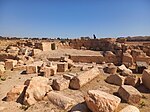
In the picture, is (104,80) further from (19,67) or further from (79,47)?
(79,47)

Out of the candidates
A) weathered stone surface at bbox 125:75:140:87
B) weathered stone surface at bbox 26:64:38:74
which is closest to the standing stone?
weathered stone surface at bbox 26:64:38:74

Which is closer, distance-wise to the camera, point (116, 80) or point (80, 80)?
point (80, 80)

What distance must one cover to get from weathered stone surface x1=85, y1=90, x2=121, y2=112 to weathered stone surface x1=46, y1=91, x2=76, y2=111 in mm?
915

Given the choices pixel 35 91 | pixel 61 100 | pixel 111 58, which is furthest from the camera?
pixel 111 58

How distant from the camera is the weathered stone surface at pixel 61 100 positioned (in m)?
6.95

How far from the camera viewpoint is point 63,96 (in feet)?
24.5

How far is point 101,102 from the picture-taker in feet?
19.5

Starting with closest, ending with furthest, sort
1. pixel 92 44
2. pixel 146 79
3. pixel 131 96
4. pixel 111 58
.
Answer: pixel 131 96, pixel 146 79, pixel 111 58, pixel 92 44

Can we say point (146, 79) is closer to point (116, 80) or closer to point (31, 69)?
point (116, 80)

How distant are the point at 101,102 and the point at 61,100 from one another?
1759 mm

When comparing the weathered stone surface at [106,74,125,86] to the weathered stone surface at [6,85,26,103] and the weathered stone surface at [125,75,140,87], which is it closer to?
the weathered stone surface at [125,75,140,87]

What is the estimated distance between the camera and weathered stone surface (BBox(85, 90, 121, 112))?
5875mm

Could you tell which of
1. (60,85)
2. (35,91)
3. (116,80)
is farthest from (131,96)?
(35,91)

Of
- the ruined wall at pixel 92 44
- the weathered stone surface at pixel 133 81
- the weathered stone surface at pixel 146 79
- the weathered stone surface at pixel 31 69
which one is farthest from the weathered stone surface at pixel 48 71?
the ruined wall at pixel 92 44
